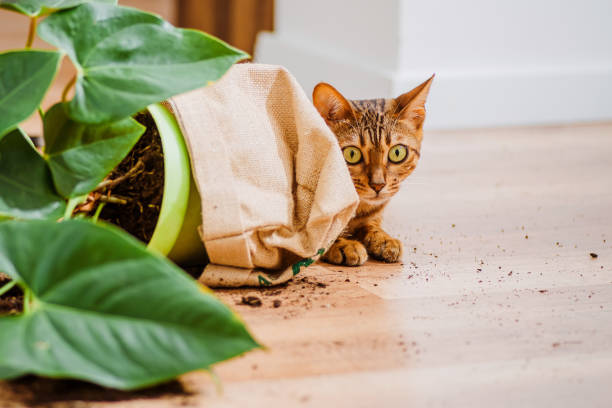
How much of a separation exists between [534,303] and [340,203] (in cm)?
30

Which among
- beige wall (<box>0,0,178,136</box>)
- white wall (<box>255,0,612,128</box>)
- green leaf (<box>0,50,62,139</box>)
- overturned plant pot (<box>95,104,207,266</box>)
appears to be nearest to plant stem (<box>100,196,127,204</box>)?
overturned plant pot (<box>95,104,207,266</box>)

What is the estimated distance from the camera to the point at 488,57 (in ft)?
7.56

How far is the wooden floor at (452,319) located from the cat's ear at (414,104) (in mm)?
124

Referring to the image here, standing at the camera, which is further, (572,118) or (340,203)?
(572,118)

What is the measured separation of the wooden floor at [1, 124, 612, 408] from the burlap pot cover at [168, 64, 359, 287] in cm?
5

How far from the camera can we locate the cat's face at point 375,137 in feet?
3.75

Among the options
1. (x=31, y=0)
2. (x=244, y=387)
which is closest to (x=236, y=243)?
(x=244, y=387)

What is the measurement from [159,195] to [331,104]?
34cm

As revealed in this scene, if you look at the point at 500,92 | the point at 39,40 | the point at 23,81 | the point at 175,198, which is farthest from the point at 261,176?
the point at 39,40

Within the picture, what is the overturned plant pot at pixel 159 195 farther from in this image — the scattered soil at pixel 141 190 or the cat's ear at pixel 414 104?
the cat's ear at pixel 414 104

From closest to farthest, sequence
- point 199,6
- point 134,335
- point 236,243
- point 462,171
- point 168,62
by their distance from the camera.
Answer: point 134,335 → point 168,62 → point 236,243 → point 462,171 → point 199,6

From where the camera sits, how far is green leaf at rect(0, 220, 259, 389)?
0.62 m

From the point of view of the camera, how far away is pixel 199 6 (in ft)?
10.7

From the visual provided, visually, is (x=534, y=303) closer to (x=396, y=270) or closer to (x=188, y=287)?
(x=396, y=270)
